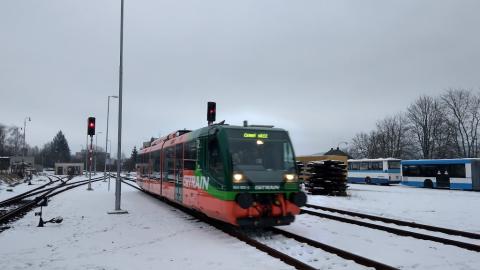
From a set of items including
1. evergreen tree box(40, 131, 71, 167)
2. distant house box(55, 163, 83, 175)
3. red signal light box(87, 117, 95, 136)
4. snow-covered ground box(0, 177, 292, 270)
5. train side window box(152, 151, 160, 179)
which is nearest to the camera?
snow-covered ground box(0, 177, 292, 270)

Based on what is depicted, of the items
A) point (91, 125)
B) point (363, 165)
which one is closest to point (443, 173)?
point (363, 165)

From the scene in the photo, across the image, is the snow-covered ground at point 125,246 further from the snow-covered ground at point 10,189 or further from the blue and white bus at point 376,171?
the blue and white bus at point 376,171

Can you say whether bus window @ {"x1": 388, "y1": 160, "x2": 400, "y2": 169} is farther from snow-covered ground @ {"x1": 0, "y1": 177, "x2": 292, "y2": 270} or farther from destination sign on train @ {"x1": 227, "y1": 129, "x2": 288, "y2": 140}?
destination sign on train @ {"x1": 227, "y1": 129, "x2": 288, "y2": 140}

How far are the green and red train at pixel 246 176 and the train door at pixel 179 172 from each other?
1.94 m

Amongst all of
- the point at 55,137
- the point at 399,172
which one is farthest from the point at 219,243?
the point at 55,137

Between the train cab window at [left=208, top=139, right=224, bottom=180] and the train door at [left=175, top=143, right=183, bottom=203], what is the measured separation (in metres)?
3.70

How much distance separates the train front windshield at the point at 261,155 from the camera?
36.4ft

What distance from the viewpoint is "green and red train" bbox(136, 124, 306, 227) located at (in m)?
10.7

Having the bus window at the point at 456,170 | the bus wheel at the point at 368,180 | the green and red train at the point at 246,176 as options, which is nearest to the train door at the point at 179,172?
the green and red train at the point at 246,176

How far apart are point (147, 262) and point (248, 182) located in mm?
3506

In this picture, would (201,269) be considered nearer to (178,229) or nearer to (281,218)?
(281,218)

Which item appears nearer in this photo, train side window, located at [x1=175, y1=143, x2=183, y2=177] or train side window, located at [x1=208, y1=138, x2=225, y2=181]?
train side window, located at [x1=208, y1=138, x2=225, y2=181]

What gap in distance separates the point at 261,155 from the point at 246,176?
964 mm

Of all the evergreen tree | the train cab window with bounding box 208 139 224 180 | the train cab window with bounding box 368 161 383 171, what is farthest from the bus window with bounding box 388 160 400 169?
the evergreen tree
